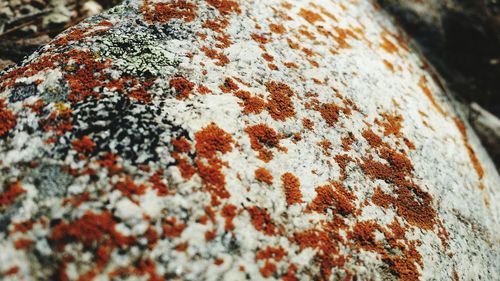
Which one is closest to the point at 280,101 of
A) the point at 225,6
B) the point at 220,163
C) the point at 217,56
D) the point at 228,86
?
the point at 228,86

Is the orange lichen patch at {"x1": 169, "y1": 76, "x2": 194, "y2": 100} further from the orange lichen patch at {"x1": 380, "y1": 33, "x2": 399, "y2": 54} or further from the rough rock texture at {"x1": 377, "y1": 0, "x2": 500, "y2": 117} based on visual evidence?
the rough rock texture at {"x1": 377, "y1": 0, "x2": 500, "y2": 117}

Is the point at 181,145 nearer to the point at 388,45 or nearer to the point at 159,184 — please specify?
the point at 159,184

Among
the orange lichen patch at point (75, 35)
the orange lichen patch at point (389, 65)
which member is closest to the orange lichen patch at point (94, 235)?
the orange lichen patch at point (75, 35)

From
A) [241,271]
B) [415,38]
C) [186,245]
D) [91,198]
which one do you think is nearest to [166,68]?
[91,198]

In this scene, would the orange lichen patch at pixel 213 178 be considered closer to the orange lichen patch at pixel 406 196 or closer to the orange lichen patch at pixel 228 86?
the orange lichen patch at pixel 228 86

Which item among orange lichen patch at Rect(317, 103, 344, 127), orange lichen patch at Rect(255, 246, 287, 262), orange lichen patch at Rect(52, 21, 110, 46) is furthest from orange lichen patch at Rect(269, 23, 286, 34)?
orange lichen patch at Rect(255, 246, 287, 262)

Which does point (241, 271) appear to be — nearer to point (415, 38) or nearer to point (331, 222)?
point (331, 222)
